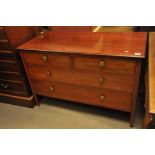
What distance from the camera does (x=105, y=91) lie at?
1.44 m

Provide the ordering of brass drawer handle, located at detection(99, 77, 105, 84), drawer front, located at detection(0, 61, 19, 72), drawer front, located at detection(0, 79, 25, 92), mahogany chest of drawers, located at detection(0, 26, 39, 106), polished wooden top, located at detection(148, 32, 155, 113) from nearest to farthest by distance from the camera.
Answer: polished wooden top, located at detection(148, 32, 155, 113) → brass drawer handle, located at detection(99, 77, 105, 84) → mahogany chest of drawers, located at detection(0, 26, 39, 106) → drawer front, located at detection(0, 61, 19, 72) → drawer front, located at detection(0, 79, 25, 92)

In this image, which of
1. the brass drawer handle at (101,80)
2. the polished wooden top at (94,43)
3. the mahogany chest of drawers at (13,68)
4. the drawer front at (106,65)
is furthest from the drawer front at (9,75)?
the brass drawer handle at (101,80)

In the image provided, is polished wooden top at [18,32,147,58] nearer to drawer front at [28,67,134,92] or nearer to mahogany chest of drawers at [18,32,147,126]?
mahogany chest of drawers at [18,32,147,126]

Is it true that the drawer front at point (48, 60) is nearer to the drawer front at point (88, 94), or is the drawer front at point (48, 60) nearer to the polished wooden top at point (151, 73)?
the drawer front at point (88, 94)

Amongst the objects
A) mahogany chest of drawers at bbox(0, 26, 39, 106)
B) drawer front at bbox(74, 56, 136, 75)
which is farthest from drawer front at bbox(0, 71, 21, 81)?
drawer front at bbox(74, 56, 136, 75)

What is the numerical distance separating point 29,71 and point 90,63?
68 cm

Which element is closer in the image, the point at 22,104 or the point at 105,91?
the point at 105,91

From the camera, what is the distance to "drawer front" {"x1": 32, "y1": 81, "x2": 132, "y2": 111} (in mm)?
1428

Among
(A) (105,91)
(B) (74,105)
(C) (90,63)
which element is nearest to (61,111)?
(B) (74,105)

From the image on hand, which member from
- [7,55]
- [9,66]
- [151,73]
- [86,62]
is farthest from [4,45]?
[151,73]

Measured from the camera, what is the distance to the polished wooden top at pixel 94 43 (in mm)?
1245

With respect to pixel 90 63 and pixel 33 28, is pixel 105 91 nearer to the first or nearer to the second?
pixel 90 63

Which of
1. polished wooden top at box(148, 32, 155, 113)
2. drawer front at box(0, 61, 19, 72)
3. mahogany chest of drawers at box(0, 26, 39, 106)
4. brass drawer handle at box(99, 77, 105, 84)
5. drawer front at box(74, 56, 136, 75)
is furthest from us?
drawer front at box(0, 61, 19, 72)

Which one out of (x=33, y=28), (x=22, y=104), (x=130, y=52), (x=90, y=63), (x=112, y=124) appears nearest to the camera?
(x=130, y=52)
